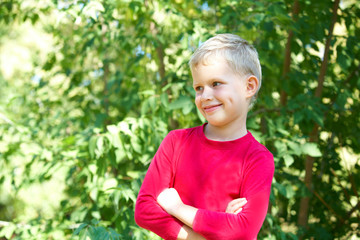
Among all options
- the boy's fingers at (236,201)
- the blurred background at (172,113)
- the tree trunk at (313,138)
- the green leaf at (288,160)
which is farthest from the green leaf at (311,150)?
the boy's fingers at (236,201)

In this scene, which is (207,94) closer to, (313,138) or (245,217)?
(245,217)

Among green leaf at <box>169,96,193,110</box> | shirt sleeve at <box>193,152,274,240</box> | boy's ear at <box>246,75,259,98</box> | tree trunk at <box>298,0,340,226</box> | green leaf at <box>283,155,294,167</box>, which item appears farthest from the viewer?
tree trunk at <box>298,0,340,226</box>

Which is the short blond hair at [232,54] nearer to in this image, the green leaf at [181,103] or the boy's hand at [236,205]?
the boy's hand at [236,205]

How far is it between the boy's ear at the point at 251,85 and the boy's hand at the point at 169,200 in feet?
1.40

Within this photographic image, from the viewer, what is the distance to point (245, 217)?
125 centimetres

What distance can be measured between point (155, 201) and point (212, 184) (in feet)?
0.70

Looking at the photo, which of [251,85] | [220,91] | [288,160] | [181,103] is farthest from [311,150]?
[220,91]

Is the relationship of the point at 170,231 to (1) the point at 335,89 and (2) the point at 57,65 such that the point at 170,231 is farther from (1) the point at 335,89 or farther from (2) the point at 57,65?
(2) the point at 57,65

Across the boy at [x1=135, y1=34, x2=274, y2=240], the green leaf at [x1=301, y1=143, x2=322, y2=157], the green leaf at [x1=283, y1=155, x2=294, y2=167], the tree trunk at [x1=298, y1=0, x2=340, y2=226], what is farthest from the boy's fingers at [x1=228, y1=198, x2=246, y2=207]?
the tree trunk at [x1=298, y1=0, x2=340, y2=226]

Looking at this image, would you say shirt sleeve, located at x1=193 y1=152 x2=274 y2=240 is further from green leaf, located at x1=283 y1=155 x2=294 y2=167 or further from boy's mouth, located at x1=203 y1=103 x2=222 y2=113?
green leaf, located at x1=283 y1=155 x2=294 y2=167

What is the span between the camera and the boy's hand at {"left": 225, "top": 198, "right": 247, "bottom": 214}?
1.26m

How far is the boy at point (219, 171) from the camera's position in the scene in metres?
1.26

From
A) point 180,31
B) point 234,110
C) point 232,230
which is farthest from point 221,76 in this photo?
point 180,31

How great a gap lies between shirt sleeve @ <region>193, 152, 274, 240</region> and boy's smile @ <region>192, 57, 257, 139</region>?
20cm
